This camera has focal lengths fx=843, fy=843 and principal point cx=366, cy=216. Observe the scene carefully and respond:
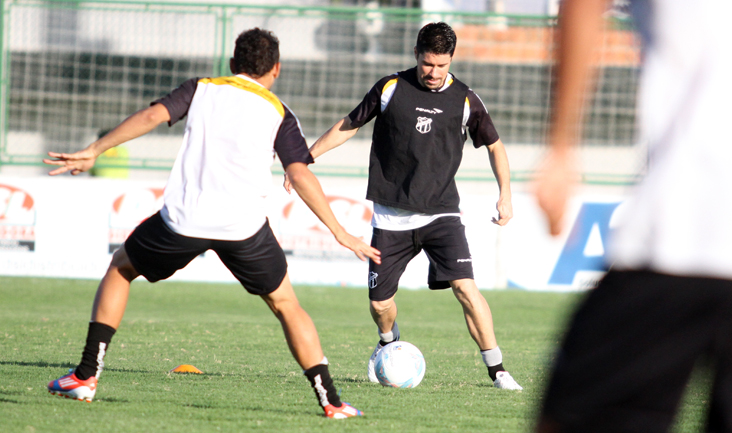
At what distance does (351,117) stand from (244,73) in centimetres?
172

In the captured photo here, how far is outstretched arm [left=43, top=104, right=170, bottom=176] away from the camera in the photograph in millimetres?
3971

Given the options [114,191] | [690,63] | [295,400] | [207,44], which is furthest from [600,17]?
[207,44]

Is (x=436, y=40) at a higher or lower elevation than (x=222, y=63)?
higher

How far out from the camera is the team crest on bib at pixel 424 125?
5.46 metres

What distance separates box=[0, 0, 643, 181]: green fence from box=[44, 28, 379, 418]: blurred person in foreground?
959 centimetres

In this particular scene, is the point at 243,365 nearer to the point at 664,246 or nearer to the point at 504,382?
the point at 504,382

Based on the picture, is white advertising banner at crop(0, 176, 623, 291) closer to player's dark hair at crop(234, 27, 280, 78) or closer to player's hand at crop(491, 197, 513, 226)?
player's hand at crop(491, 197, 513, 226)

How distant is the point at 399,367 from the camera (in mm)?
5102

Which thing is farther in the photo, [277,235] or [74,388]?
[277,235]

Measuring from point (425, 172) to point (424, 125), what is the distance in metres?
0.31

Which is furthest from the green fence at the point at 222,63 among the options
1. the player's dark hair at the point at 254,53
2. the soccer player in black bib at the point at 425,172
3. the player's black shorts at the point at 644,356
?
the player's black shorts at the point at 644,356

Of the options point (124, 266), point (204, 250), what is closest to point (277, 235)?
point (124, 266)

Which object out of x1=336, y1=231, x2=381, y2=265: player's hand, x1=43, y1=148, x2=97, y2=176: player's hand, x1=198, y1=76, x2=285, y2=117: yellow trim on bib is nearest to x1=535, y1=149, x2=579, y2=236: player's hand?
x1=336, y1=231, x2=381, y2=265: player's hand

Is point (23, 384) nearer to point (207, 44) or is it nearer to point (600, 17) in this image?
point (600, 17)
